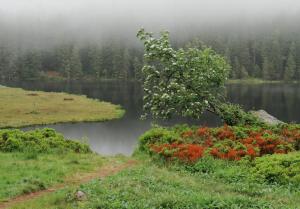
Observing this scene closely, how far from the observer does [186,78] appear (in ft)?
123

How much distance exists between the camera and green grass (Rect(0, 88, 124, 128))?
3051 inches

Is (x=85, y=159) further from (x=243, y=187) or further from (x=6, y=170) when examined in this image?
(x=243, y=187)

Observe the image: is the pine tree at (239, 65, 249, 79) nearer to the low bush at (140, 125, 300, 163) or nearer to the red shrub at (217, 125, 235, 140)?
the low bush at (140, 125, 300, 163)

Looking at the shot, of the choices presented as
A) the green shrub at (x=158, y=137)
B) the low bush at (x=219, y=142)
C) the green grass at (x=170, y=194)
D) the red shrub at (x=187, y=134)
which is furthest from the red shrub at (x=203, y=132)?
the green grass at (x=170, y=194)

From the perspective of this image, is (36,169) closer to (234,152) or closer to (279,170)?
(234,152)

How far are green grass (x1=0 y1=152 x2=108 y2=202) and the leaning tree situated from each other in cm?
966

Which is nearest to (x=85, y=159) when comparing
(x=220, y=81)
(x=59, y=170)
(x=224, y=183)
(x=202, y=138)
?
(x=59, y=170)

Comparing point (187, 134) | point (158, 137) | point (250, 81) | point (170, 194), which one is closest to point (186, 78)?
point (187, 134)

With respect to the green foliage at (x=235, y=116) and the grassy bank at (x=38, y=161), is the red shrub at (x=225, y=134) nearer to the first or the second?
the green foliage at (x=235, y=116)

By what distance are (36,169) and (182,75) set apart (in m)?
17.8

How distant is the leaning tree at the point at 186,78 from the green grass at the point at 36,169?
31.7 ft

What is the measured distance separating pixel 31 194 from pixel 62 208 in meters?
3.89

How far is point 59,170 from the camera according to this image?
23.5 m

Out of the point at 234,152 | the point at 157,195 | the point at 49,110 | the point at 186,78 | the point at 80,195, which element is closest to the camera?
the point at 157,195
